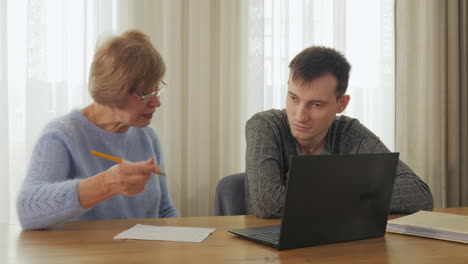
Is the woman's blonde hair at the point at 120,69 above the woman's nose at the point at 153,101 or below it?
above

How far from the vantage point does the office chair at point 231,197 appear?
5.90 feet

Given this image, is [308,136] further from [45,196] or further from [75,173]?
[45,196]

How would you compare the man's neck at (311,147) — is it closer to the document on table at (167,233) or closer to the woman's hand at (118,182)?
the document on table at (167,233)

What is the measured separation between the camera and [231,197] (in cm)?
180

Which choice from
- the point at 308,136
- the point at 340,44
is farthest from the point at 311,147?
the point at 340,44

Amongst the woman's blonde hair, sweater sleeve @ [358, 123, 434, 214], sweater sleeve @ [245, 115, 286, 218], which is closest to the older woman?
Answer: the woman's blonde hair

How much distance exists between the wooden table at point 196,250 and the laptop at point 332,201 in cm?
2

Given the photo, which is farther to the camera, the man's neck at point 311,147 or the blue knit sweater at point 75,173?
the man's neck at point 311,147

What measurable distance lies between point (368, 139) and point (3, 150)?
164 centimetres

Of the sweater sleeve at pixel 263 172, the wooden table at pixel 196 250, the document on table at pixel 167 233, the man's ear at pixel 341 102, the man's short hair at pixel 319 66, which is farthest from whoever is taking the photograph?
the man's ear at pixel 341 102

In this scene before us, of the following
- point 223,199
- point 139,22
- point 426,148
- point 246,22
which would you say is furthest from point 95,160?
point 426,148

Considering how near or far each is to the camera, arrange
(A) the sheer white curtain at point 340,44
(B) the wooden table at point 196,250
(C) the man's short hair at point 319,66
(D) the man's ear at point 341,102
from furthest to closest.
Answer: (A) the sheer white curtain at point 340,44
(D) the man's ear at point 341,102
(C) the man's short hair at point 319,66
(B) the wooden table at point 196,250

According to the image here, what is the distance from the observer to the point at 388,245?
1.17 meters

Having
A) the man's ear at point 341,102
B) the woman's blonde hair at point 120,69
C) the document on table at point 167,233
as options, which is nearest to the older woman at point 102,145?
the woman's blonde hair at point 120,69
